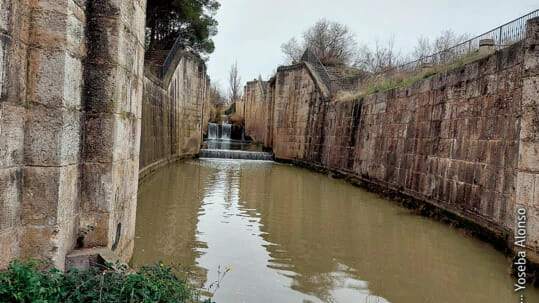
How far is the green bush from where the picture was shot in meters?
2.17

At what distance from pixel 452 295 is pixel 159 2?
856 inches

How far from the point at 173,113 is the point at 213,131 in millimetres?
20836

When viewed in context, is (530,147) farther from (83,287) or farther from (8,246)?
(8,246)

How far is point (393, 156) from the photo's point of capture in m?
11.5

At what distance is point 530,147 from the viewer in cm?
526

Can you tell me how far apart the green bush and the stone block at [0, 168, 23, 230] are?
349 millimetres

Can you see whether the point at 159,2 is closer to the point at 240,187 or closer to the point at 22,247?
the point at 240,187

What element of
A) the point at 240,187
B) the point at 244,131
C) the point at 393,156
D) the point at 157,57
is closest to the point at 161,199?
the point at 240,187

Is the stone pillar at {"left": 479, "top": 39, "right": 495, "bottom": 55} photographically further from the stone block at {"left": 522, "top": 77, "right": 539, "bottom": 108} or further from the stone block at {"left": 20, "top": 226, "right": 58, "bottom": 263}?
the stone block at {"left": 20, "top": 226, "right": 58, "bottom": 263}

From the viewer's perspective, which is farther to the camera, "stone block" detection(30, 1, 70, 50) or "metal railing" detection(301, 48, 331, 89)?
"metal railing" detection(301, 48, 331, 89)

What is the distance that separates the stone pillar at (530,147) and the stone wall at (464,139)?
0.04 ft

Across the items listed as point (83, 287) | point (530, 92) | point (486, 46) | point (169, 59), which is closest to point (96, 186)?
point (83, 287)

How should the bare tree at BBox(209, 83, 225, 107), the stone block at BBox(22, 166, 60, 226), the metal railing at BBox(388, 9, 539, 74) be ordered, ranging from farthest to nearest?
the bare tree at BBox(209, 83, 225, 107), the metal railing at BBox(388, 9, 539, 74), the stone block at BBox(22, 166, 60, 226)

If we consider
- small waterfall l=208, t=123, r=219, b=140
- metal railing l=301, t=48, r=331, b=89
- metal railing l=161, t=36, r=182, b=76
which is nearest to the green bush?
metal railing l=161, t=36, r=182, b=76
